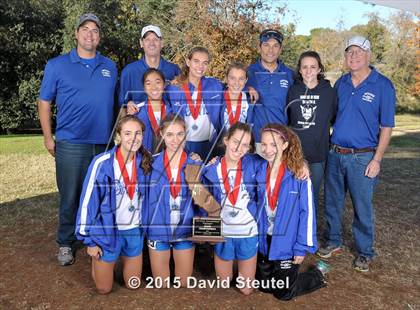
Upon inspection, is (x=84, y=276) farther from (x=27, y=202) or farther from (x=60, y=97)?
(x=27, y=202)

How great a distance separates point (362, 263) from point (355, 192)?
749 millimetres

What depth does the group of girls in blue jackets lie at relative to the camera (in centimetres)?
384

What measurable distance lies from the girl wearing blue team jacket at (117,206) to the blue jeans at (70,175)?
0.71 m

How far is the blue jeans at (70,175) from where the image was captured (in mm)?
4504

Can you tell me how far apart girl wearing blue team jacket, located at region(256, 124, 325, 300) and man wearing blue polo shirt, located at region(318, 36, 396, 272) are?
2.49ft

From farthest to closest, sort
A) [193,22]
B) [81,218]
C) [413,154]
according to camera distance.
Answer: [193,22]
[413,154]
[81,218]

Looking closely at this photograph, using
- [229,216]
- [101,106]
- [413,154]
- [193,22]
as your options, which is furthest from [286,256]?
[193,22]

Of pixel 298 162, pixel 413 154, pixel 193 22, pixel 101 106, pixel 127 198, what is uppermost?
pixel 193 22

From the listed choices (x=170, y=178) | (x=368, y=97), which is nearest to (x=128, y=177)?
(x=170, y=178)

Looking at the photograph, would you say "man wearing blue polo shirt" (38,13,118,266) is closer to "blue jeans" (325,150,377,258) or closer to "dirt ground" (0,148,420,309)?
"dirt ground" (0,148,420,309)

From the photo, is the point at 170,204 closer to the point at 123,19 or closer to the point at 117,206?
the point at 117,206

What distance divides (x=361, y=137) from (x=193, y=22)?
46.7 feet

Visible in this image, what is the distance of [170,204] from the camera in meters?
3.91

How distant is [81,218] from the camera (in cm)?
380
